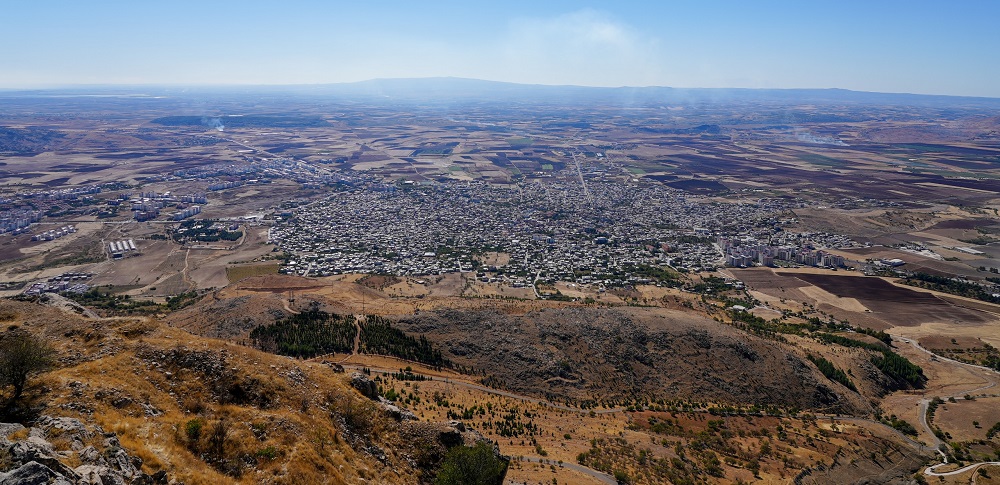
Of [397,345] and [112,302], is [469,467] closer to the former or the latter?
[397,345]

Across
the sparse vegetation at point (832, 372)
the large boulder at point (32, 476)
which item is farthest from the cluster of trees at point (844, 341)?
the large boulder at point (32, 476)

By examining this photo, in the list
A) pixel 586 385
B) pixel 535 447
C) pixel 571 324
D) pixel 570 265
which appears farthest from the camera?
pixel 570 265

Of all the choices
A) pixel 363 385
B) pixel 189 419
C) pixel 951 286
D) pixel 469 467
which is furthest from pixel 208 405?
pixel 951 286

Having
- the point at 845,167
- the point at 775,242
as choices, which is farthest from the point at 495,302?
the point at 845,167

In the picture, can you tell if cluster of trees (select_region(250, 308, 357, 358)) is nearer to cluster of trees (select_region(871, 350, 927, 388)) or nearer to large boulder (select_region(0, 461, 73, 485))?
large boulder (select_region(0, 461, 73, 485))

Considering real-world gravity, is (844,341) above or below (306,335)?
below

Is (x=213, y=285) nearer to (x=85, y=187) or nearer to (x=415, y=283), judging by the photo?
(x=415, y=283)

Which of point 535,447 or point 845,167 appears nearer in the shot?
point 535,447

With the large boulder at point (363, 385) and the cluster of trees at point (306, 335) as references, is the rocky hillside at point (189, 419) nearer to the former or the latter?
the large boulder at point (363, 385)
